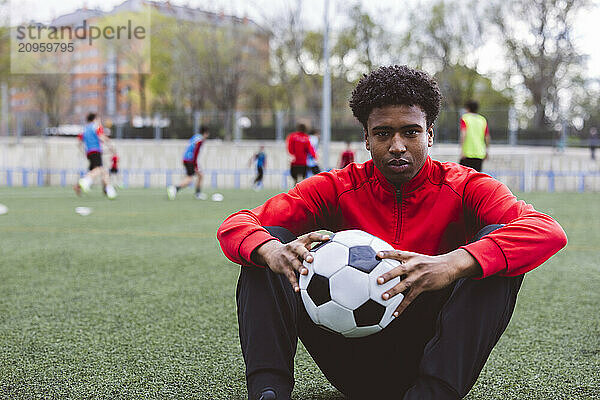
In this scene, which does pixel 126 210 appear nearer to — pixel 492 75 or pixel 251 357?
pixel 251 357

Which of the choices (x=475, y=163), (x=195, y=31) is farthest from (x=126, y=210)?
(x=195, y=31)

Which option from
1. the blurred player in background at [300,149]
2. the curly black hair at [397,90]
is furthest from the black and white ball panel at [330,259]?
the blurred player in background at [300,149]

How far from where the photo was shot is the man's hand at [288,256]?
5.87 ft

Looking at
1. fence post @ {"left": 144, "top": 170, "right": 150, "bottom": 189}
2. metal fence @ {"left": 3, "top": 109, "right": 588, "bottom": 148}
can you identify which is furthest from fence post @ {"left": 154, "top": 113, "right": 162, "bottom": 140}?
fence post @ {"left": 144, "top": 170, "right": 150, "bottom": 189}

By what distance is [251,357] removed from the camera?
1832 mm

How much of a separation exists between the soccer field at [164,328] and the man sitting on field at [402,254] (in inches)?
22.1

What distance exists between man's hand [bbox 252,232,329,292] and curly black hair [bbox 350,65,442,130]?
0.48 m

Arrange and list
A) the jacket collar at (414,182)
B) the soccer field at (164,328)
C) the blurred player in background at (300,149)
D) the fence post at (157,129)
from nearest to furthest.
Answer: the jacket collar at (414,182) → the soccer field at (164,328) → the blurred player in background at (300,149) → the fence post at (157,129)

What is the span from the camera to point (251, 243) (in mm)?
1878

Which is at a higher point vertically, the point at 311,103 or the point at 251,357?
the point at 311,103

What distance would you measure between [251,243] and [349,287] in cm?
33

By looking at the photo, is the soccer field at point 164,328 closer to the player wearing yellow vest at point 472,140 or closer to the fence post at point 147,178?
the player wearing yellow vest at point 472,140

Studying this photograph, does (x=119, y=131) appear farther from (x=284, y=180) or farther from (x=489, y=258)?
(x=489, y=258)

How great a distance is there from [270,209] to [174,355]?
1.09m
